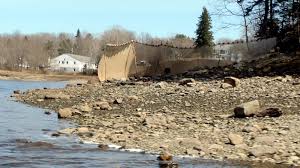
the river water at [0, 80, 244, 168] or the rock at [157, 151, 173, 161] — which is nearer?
the river water at [0, 80, 244, 168]

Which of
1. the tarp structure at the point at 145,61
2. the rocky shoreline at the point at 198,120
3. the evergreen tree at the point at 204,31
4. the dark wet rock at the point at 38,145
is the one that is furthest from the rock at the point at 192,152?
the evergreen tree at the point at 204,31

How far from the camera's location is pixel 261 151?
10.9 meters

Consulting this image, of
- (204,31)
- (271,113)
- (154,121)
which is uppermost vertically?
(204,31)

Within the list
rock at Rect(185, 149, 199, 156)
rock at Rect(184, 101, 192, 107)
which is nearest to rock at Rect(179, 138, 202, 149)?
rock at Rect(185, 149, 199, 156)

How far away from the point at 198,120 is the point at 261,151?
4.81 m

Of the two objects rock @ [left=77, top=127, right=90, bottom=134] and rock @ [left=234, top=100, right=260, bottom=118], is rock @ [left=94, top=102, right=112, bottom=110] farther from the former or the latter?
rock @ [left=234, top=100, right=260, bottom=118]

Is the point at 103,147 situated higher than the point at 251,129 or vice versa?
the point at 251,129

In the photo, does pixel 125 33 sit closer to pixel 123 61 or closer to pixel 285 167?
pixel 123 61

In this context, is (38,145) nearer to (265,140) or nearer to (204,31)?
(265,140)

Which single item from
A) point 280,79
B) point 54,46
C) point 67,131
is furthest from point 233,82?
point 54,46

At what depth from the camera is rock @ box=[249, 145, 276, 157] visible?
1077 cm

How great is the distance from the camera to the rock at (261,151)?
10774mm

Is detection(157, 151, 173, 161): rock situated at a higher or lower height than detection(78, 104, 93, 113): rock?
lower

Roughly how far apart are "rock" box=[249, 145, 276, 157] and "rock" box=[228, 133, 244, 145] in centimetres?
69
